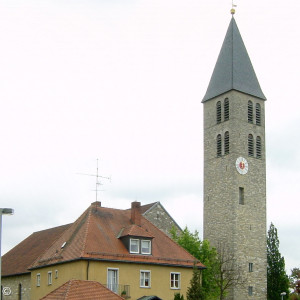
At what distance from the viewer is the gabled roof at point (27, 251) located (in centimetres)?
5297

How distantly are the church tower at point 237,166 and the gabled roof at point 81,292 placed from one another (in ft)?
92.5

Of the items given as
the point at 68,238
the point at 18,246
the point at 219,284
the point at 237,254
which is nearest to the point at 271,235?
the point at 237,254

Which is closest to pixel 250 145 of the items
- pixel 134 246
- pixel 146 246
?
pixel 146 246

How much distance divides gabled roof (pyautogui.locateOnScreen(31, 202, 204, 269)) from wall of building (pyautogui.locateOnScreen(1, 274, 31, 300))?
412cm

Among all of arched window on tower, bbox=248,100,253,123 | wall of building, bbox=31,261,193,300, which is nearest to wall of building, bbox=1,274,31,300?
wall of building, bbox=31,261,193,300

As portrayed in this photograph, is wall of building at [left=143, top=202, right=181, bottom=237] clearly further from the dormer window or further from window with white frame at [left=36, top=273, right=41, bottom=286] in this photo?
window with white frame at [left=36, top=273, right=41, bottom=286]

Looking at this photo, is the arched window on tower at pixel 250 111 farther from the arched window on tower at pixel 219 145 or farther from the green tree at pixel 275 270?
the green tree at pixel 275 270

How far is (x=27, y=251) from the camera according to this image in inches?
2216

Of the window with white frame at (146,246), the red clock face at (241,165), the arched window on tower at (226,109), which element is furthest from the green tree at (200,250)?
the arched window on tower at (226,109)

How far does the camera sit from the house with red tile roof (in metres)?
42.2

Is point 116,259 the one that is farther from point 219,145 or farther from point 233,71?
point 233,71

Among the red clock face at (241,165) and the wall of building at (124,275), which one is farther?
the red clock face at (241,165)

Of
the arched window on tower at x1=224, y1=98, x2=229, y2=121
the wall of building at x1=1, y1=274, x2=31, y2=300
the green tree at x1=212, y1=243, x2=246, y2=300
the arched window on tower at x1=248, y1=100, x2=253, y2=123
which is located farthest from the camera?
the arched window on tower at x1=248, y1=100, x2=253, y2=123

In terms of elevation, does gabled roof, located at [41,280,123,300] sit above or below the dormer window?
below
